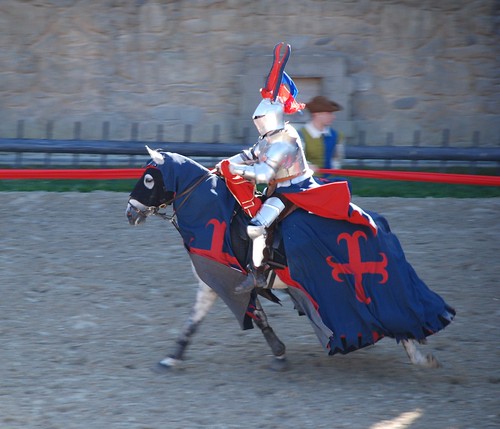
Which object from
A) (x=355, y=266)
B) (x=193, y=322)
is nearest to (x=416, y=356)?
(x=355, y=266)

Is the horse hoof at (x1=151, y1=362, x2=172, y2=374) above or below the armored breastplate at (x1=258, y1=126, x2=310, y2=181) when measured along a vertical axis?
below

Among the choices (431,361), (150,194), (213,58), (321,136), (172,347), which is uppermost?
(213,58)

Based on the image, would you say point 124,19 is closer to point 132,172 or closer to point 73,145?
point 73,145

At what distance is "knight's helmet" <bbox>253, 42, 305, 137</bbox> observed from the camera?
562 centimetres

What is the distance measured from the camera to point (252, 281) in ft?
19.0

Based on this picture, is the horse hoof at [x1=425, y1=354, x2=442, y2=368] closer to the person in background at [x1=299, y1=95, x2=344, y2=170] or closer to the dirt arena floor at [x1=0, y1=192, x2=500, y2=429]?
the dirt arena floor at [x1=0, y1=192, x2=500, y2=429]

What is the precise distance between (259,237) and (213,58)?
6820 millimetres

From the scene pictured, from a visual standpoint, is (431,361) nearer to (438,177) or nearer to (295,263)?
(295,263)

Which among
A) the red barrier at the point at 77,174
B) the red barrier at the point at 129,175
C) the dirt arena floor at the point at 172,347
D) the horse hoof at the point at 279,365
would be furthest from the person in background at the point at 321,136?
the red barrier at the point at 77,174

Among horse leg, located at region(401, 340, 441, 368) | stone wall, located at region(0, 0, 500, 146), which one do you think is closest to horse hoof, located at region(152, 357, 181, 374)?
horse leg, located at region(401, 340, 441, 368)

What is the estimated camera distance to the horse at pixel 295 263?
5.73 meters

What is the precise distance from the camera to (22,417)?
17.1 feet

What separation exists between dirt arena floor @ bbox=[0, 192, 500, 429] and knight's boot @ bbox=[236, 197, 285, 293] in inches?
25.2

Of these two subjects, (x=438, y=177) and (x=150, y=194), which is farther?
(x=438, y=177)
